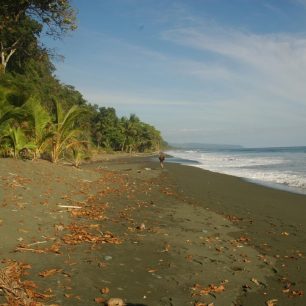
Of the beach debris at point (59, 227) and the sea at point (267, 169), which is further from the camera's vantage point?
the sea at point (267, 169)

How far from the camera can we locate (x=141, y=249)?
598cm

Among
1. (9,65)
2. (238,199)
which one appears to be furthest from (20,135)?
(9,65)

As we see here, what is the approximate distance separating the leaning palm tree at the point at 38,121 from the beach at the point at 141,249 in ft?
14.0

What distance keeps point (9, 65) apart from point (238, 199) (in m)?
25.1

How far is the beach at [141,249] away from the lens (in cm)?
435

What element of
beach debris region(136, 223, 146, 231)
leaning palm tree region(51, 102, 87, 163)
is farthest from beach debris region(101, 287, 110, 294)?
leaning palm tree region(51, 102, 87, 163)

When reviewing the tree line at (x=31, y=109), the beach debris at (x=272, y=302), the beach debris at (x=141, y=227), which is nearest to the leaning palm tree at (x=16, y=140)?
the tree line at (x=31, y=109)

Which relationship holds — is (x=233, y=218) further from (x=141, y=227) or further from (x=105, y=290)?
(x=105, y=290)

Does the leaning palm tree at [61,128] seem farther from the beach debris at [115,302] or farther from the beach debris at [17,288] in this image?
the beach debris at [115,302]

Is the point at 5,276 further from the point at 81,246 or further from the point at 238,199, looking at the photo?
the point at 238,199

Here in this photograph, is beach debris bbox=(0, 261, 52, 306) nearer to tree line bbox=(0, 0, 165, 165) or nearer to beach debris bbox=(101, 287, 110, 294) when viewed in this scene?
beach debris bbox=(101, 287, 110, 294)

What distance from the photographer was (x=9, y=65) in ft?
101

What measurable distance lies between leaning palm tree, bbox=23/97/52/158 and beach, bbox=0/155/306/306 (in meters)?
4.26

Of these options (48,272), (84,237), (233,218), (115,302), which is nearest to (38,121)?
(233,218)
